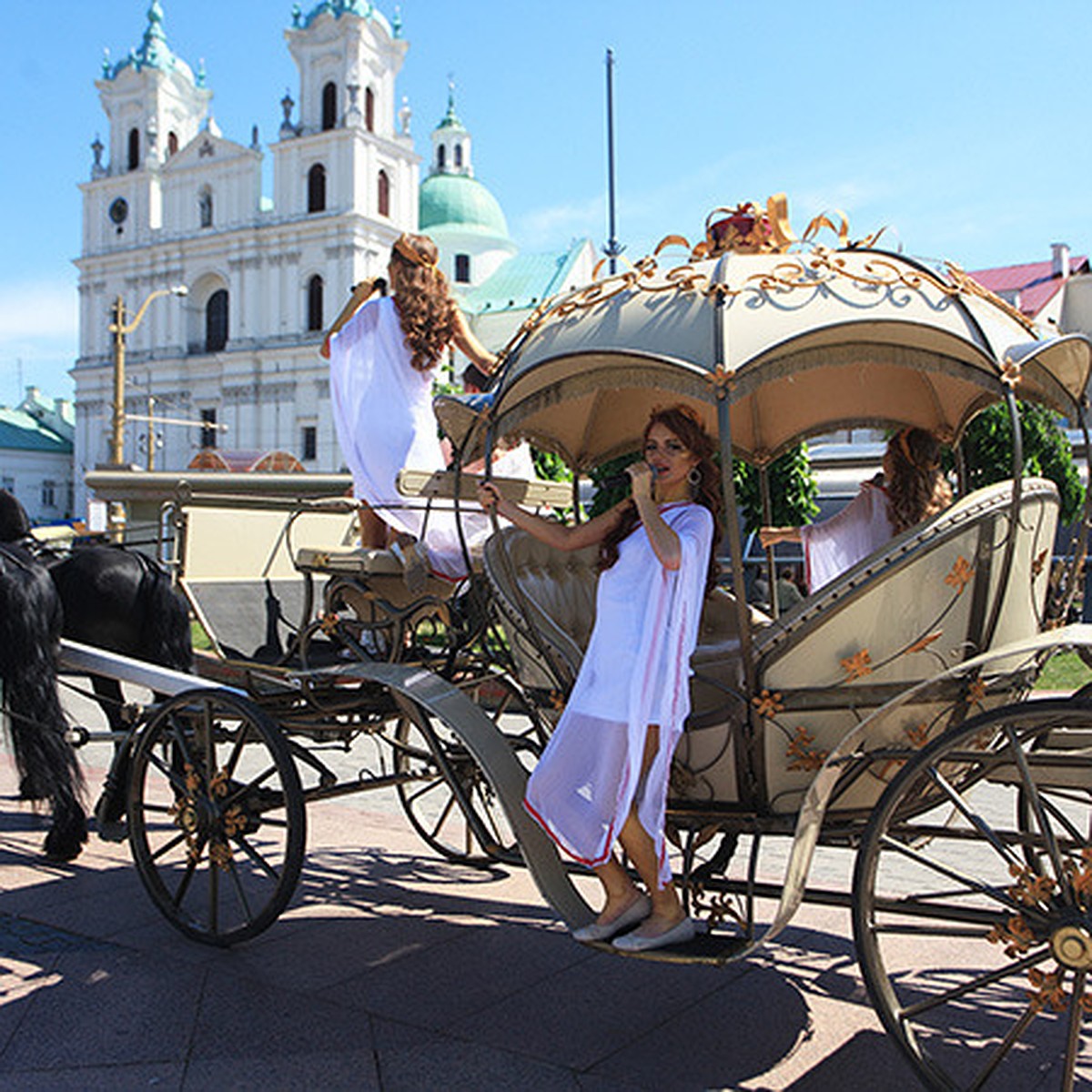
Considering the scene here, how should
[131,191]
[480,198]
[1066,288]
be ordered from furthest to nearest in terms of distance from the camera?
[480,198] < [131,191] < [1066,288]

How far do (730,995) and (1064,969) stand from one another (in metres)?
1.39

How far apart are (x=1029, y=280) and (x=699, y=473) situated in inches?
1779

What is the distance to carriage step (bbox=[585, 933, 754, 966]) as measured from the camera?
3.43 meters

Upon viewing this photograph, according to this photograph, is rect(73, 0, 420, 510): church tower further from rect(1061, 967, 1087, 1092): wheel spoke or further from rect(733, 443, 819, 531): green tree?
rect(1061, 967, 1087, 1092): wheel spoke

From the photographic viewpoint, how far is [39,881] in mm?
5512

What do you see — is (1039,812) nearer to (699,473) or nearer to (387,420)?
(699,473)

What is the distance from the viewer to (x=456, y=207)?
244 ft

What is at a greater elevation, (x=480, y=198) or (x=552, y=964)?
(x=480, y=198)

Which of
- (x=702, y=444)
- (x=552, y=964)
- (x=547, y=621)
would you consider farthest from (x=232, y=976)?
(x=702, y=444)

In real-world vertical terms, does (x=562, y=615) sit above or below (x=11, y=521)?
below

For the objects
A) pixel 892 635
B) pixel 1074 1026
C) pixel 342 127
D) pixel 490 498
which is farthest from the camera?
pixel 342 127

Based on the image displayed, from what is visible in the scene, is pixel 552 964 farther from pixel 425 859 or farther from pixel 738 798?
pixel 425 859

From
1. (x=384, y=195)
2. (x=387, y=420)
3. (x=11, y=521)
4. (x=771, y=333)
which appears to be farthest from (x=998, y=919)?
(x=384, y=195)

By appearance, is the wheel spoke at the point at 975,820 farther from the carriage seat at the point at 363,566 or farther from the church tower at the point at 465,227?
the church tower at the point at 465,227
